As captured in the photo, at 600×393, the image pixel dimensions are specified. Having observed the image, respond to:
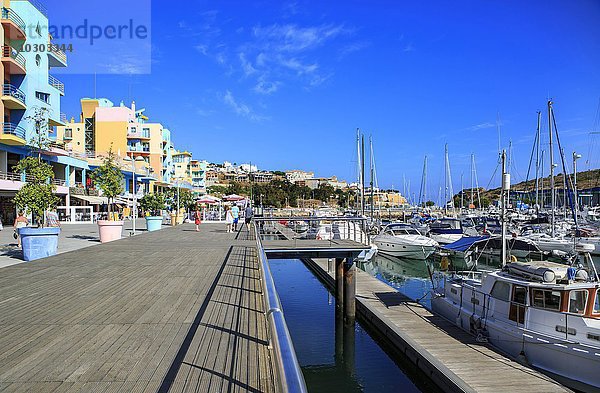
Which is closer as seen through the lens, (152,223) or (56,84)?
(152,223)

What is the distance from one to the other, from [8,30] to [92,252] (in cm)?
2673

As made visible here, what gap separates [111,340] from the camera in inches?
243

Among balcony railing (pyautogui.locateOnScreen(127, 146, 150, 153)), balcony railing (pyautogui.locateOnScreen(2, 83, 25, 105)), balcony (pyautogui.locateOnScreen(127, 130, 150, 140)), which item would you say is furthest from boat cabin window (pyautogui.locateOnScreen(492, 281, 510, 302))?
balcony railing (pyautogui.locateOnScreen(127, 146, 150, 153))

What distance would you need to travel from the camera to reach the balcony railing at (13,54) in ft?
111

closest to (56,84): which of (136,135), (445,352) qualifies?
(136,135)

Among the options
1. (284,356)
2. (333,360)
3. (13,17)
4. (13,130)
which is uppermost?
(13,17)

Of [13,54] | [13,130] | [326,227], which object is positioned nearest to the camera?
[326,227]

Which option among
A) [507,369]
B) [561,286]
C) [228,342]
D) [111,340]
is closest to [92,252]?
[111,340]

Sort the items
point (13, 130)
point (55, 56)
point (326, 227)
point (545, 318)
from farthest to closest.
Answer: point (55, 56)
point (13, 130)
point (326, 227)
point (545, 318)

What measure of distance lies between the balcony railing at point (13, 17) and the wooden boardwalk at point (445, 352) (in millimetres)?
32597

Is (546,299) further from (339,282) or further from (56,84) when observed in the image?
(56,84)

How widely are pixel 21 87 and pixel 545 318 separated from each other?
39270 mm

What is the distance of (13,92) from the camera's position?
115 ft

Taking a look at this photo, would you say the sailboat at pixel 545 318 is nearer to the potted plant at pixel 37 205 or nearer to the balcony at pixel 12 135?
the potted plant at pixel 37 205
